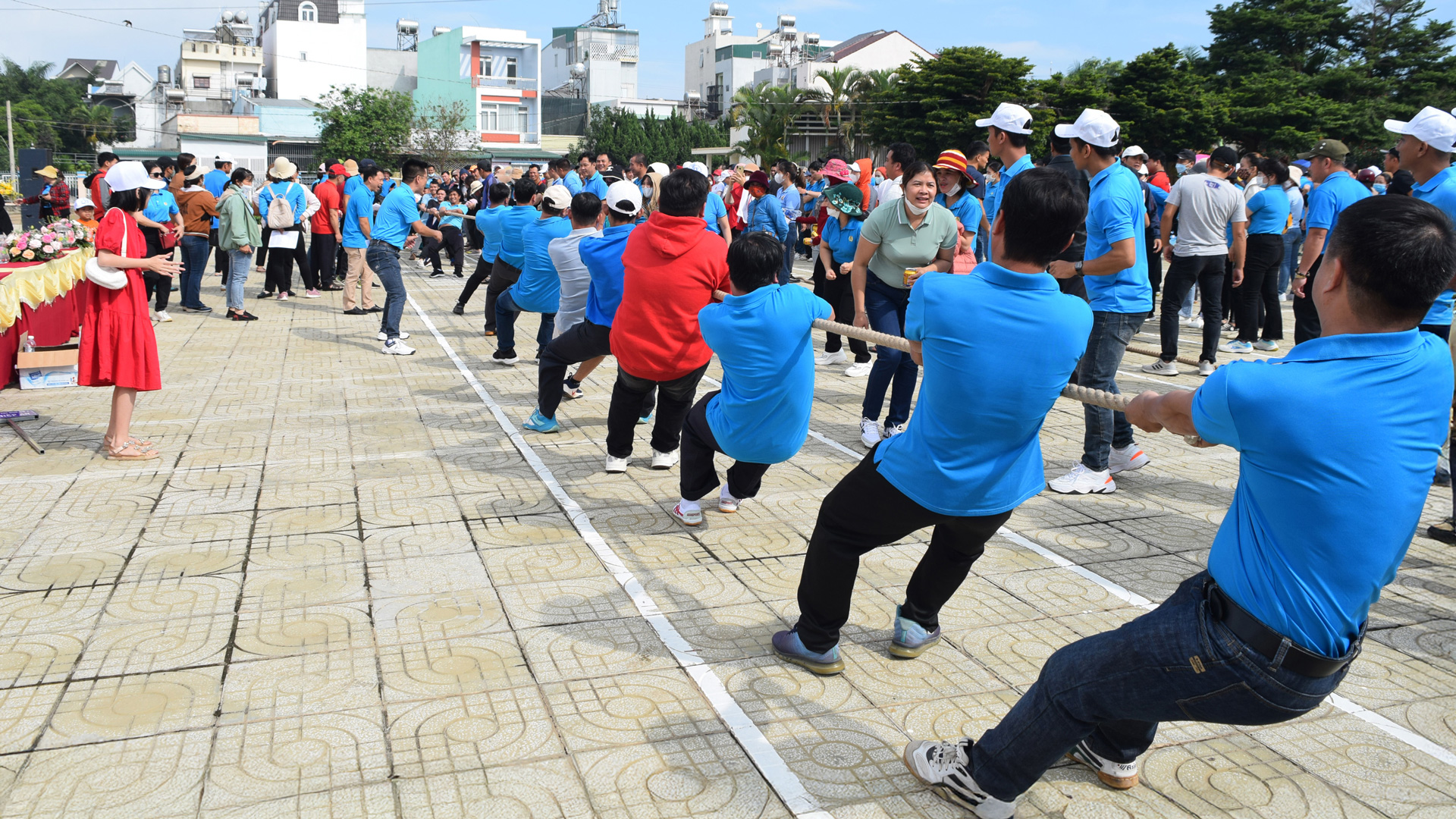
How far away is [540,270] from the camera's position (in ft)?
27.3

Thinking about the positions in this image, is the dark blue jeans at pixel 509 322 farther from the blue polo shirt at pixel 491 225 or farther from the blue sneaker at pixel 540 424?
the blue sneaker at pixel 540 424

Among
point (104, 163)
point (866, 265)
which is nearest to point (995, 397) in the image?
point (866, 265)

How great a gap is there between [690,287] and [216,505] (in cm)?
277

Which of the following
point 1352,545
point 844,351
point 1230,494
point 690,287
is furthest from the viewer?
point 844,351

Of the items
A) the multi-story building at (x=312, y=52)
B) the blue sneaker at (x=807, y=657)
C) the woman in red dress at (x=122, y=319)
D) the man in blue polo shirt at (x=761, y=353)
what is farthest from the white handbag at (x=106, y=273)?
the multi-story building at (x=312, y=52)

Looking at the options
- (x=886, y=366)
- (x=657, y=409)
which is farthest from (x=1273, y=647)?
(x=886, y=366)

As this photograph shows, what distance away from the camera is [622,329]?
5438 millimetres

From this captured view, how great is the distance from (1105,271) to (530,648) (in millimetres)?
3688

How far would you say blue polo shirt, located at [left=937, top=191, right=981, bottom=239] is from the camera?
763cm

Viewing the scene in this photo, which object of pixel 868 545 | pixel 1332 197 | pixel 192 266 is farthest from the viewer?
pixel 192 266

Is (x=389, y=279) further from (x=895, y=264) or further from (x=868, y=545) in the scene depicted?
(x=868, y=545)

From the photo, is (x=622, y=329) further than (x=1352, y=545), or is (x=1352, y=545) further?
(x=622, y=329)

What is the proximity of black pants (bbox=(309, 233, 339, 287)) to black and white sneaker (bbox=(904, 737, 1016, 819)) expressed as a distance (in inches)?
556

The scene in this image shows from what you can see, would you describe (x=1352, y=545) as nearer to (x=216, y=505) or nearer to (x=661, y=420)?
(x=661, y=420)
